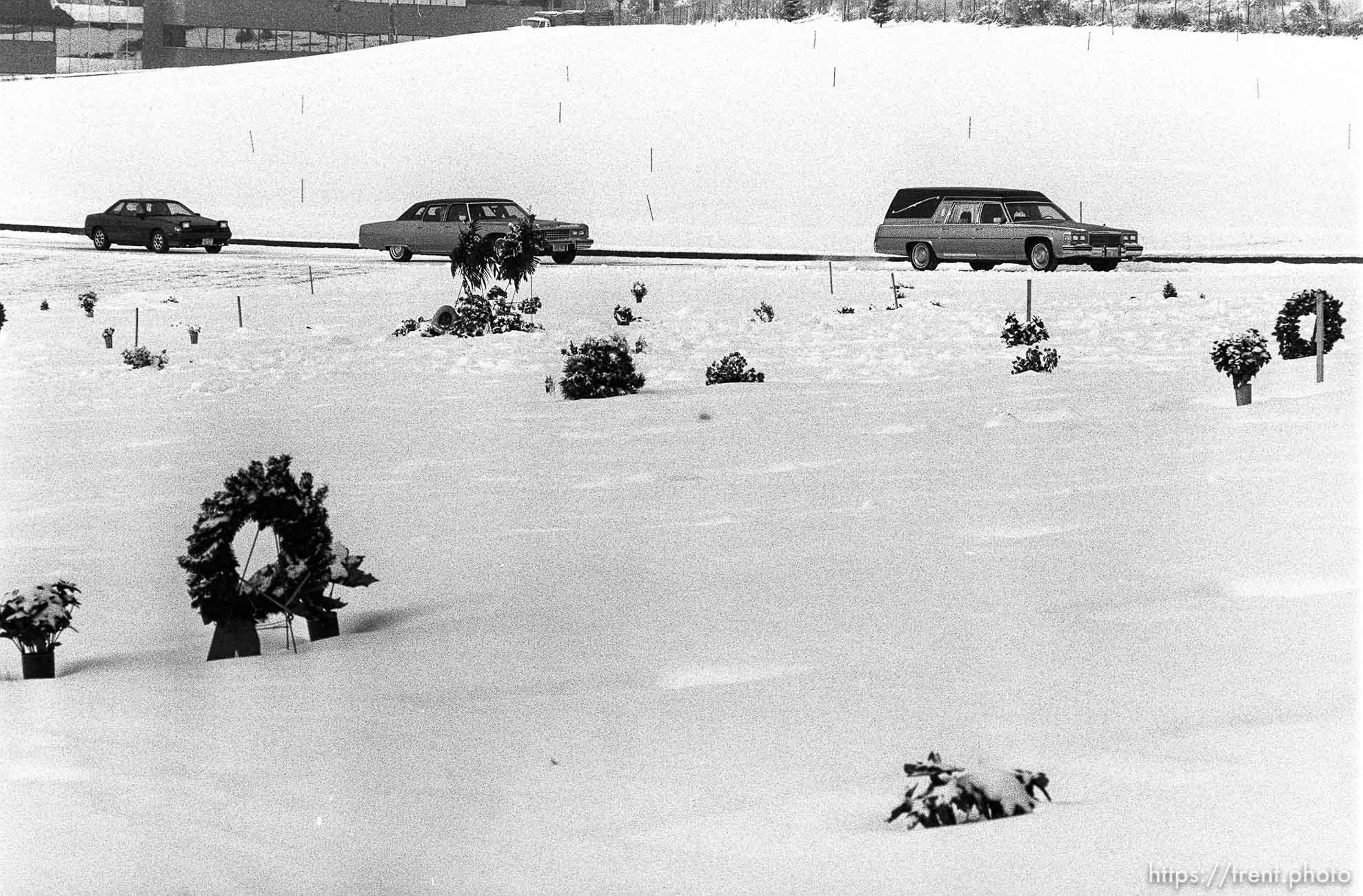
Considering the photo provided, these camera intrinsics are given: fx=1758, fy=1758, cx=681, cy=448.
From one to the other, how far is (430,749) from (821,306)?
19257mm

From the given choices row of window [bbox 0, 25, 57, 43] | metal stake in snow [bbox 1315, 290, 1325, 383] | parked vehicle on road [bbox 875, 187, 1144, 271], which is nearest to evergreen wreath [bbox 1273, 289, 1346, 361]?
metal stake in snow [bbox 1315, 290, 1325, 383]

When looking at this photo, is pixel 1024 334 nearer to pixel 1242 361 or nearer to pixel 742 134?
pixel 1242 361

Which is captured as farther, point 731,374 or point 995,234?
point 995,234

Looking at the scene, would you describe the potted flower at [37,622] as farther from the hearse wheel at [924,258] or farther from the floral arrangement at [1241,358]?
the hearse wheel at [924,258]

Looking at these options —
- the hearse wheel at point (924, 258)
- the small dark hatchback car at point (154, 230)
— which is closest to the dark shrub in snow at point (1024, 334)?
the hearse wheel at point (924, 258)

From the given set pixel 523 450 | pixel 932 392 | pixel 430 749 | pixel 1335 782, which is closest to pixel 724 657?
pixel 430 749

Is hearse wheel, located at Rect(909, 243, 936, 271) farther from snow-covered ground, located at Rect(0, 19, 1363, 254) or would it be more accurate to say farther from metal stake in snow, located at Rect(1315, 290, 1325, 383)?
metal stake in snow, located at Rect(1315, 290, 1325, 383)

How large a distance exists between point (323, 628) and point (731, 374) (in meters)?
10.5

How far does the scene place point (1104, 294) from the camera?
25141 mm

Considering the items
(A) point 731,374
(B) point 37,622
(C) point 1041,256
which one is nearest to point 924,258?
(C) point 1041,256

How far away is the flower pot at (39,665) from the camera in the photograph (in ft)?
24.6

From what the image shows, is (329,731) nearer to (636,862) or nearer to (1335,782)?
(636,862)

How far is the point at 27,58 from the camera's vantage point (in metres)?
79.6

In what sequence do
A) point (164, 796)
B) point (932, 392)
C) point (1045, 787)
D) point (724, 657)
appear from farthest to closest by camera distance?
1. point (932, 392)
2. point (724, 657)
3. point (164, 796)
4. point (1045, 787)
